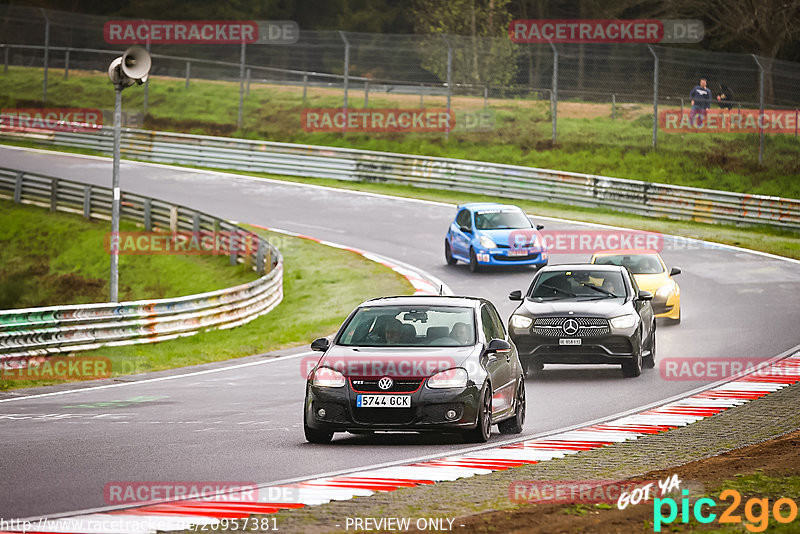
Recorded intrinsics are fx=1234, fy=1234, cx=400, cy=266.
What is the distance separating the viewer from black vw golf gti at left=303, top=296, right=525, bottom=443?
11.2 metres

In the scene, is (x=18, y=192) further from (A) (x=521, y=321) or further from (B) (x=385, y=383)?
(B) (x=385, y=383)

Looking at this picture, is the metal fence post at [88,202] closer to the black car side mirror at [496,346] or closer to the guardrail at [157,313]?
the guardrail at [157,313]

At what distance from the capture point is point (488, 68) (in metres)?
50.8

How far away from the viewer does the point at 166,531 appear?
7617mm

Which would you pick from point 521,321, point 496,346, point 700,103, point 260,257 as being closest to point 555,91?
point 700,103

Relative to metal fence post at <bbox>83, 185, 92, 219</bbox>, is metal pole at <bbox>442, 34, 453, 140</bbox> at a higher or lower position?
higher

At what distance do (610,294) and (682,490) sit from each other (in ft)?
30.3

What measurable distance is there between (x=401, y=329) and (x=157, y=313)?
418 inches

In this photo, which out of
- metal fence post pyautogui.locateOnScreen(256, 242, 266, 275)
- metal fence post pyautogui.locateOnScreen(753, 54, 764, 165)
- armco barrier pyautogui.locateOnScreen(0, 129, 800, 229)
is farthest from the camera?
metal fence post pyautogui.locateOnScreen(753, 54, 764, 165)

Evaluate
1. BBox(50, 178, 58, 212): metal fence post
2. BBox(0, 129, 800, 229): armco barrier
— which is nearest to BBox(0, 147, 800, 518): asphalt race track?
BBox(0, 129, 800, 229): armco barrier

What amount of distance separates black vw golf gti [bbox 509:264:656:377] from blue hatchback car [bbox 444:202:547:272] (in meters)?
9.76

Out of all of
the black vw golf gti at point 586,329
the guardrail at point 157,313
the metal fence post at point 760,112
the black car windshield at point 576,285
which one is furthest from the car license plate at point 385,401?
the metal fence post at point 760,112

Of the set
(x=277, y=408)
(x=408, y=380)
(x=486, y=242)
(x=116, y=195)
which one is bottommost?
(x=277, y=408)

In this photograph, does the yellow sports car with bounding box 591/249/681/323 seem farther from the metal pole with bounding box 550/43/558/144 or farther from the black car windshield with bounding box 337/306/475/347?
the metal pole with bounding box 550/43/558/144
